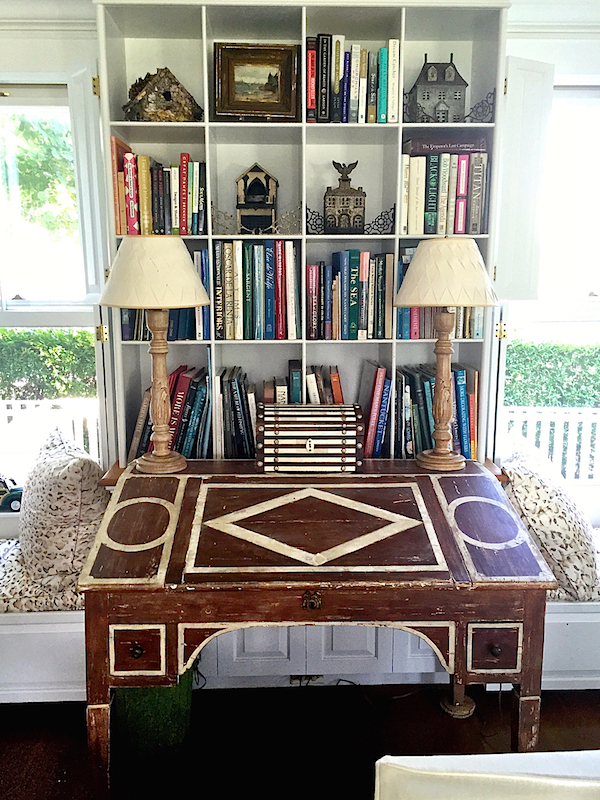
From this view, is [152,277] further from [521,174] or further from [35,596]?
[521,174]

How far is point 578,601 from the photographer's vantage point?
8.22 ft

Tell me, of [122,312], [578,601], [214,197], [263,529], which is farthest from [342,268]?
[578,601]

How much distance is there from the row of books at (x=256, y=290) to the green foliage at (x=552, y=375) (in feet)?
3.61

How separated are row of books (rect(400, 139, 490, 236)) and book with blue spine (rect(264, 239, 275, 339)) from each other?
0.46m

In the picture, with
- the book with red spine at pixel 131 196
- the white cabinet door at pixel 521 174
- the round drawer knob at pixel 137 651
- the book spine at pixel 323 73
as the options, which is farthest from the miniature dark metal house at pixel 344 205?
the round drawer knob at pixel 137 651

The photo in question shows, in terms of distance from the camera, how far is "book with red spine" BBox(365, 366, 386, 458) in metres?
2.49

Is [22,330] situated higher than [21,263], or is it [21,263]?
[21,263]

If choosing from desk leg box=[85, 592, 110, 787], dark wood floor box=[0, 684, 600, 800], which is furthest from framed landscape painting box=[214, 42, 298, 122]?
dark wood floor box=[0, 684, 600, 800]

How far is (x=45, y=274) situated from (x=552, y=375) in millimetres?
2171

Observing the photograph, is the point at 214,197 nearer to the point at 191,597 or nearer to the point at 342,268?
the point at 342,268

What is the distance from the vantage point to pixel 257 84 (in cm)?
236

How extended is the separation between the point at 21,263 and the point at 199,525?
4.88 ft

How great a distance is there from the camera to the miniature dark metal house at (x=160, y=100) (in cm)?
235

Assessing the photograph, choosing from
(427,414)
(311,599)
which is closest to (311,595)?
(311,599)
